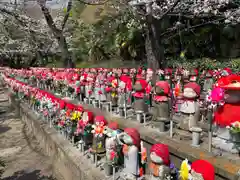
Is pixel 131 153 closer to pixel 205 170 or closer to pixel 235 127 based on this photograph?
pixel 205 170

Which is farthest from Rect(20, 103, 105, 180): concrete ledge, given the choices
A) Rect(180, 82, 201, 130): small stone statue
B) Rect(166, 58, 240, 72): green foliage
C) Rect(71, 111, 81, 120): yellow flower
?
Rect(166, 58, 240, 72): green foliage

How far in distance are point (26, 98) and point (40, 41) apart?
21.1 metres

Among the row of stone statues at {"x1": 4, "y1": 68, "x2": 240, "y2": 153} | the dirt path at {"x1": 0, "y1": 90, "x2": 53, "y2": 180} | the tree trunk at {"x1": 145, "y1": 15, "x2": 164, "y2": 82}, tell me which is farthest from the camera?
the tree trunk at {"x1": 145, "y1": 15, "x2": 164, "y2": 82}

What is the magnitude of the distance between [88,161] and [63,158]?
3.25 ft

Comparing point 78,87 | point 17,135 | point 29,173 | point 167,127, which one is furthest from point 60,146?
point 17,135

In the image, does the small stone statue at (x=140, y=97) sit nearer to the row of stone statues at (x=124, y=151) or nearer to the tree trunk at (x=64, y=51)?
the row of stone statues at (x=124, y=151)

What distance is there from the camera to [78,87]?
8328 millimetres

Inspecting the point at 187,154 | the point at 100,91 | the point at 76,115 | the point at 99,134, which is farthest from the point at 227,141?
the point at 100,91

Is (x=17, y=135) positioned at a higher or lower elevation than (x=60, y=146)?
lower

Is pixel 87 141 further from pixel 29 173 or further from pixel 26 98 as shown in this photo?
pixel 26 98

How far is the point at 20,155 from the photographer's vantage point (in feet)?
23.7

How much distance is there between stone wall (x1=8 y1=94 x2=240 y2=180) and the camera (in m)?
2.98

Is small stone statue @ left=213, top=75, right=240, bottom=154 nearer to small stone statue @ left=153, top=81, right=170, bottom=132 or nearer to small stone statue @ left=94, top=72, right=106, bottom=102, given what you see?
small stone statue @ left=153, top=81, right=170, bottom=132

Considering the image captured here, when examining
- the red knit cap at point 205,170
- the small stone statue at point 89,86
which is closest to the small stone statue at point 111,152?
the red knit cap at point 205,170
